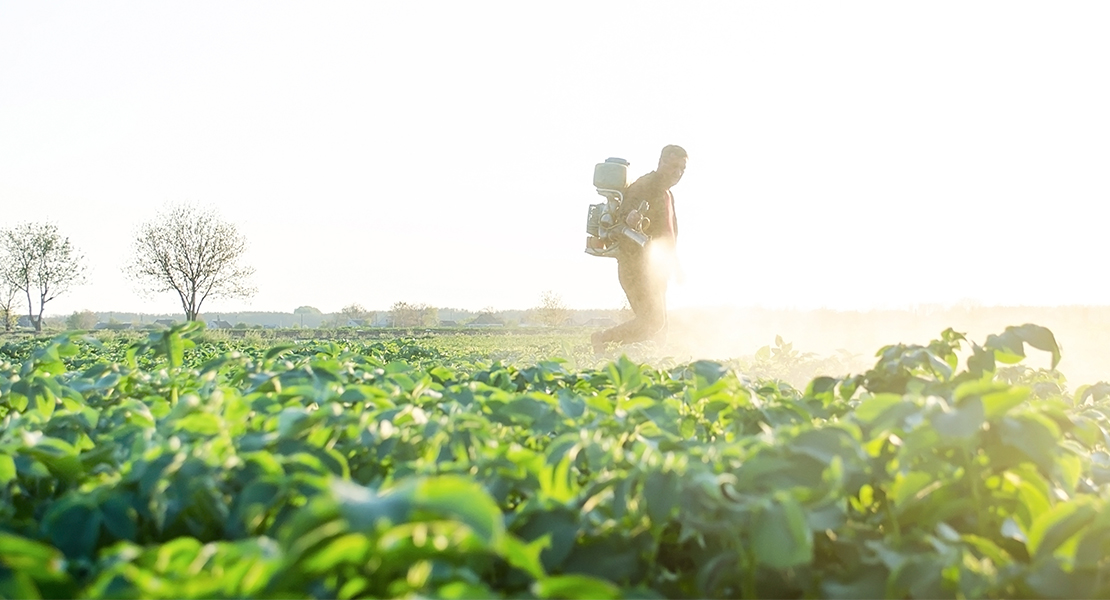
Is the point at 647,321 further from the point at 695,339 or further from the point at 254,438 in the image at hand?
the point at 254,438

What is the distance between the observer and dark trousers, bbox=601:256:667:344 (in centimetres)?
1157

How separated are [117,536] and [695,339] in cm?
1435

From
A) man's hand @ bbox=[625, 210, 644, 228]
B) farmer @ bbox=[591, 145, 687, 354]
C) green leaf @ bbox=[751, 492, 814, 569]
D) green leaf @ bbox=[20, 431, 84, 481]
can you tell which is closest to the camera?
green leaf @ bbox=[751, 492, 814, 569]

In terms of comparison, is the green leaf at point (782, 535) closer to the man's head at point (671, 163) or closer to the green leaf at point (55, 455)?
the green leaf at point (55, 455)

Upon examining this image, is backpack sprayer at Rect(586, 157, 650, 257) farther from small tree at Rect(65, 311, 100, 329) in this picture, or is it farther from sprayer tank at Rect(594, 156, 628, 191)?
small tree at Rect(65, 311, 100, 329)

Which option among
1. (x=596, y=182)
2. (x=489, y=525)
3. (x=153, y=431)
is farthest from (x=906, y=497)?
(x=596, y=182)

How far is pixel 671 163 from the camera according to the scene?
1122cm

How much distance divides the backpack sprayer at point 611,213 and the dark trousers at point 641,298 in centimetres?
34

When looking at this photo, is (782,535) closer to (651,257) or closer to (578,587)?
(578,587)

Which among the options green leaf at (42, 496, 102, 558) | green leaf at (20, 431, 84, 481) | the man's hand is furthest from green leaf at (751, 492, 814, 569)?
the man's hand

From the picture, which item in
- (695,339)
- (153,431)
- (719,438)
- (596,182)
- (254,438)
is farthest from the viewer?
(695,339)

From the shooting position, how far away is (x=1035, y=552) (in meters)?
1.04

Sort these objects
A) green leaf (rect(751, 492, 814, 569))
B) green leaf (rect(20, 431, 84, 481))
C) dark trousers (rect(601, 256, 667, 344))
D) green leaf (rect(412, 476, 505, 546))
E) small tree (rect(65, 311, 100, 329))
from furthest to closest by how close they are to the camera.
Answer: small tree (rect(65, 311, 100, 329)) < dark trousers (rect(601, 256, 667, 344)) < green leaf (rect(20, 431, 84, 481)) < green leaf (rect(751, 492, 814, 569)) < green leaf (rect(412, 476, 505, 546))

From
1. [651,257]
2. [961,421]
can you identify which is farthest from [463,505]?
[651,257]
